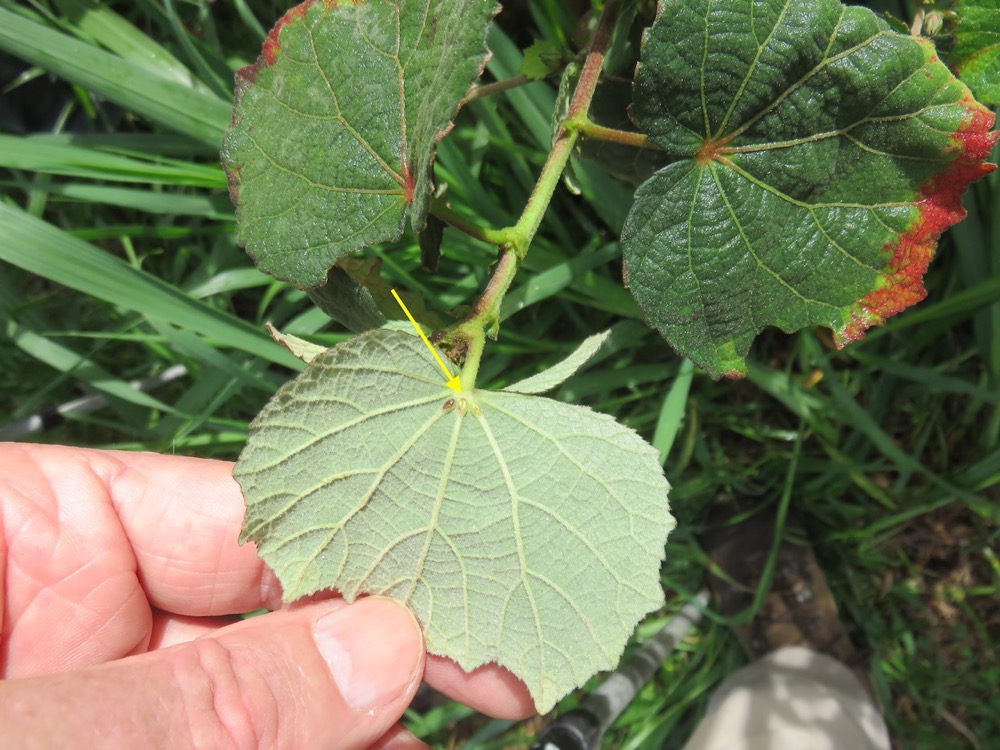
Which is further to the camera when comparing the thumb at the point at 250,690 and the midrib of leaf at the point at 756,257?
the midrib of leaf at the point at 756,257

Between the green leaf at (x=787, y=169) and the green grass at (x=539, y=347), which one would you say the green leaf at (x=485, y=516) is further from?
the green grass at (x=539, y=347)

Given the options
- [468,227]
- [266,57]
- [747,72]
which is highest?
[266,57]

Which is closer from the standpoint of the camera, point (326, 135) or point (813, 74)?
point (813, 74)

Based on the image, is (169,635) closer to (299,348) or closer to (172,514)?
(172,514)

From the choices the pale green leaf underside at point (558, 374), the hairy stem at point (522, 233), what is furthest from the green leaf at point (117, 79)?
the pale green leaf underside at point (558, 374)

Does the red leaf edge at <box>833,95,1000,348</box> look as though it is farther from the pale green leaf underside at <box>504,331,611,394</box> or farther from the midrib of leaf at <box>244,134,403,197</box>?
the midrib of leaf at <box>244,134,403,197</box>

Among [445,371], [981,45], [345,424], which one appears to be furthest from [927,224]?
[345,424]
